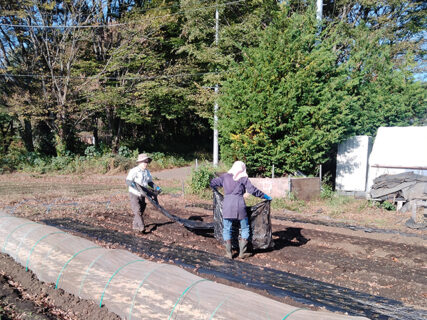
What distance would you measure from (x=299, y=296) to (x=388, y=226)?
588cm

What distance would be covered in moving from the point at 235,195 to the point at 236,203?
151mm

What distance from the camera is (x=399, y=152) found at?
13.2m

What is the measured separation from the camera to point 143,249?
7004 millimetres

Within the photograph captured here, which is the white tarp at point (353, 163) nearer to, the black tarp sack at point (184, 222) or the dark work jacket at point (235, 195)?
the black tarp sack at point (184, 222)

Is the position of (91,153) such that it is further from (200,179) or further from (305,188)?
(305,188)

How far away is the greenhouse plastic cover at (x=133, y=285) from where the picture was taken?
3.64 metres

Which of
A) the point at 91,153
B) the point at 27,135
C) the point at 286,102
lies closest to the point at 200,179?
the point at 286,102

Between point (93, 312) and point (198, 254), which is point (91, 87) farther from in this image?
point (93, 312)

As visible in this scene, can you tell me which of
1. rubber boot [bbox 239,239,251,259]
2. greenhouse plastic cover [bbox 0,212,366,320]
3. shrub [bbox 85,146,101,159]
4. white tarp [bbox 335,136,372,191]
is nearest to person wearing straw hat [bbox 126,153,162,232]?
greenhouse plastic cover [bbox 0,212,366,320]

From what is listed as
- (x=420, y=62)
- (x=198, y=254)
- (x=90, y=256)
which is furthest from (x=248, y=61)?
(x=420, y=62)

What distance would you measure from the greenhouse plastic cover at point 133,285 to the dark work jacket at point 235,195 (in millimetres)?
1999

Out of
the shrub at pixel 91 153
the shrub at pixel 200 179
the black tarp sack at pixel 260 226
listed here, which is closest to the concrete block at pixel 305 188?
the shrub at pixel 200 179

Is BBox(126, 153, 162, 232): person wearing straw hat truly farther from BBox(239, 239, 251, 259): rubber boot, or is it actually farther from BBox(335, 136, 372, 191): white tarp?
BBox(335, 136, 372, 191): white tarp

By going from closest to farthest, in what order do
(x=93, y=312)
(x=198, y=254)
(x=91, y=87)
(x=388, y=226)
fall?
(x=93, y=312) → (x=198, y=254) → (x=388, y=226) → (x=91, y=87)
